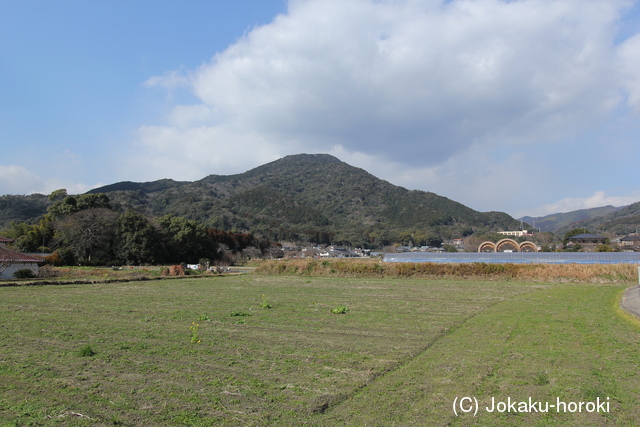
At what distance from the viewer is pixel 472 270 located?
29750 millimetres

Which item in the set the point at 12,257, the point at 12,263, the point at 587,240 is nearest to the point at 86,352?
the point at 12,257

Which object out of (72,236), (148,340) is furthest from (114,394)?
(72,236)

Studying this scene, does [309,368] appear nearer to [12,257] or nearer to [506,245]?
[12,257]

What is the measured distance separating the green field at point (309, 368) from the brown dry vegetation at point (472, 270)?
18.5 meters

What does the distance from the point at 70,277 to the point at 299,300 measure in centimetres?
2278

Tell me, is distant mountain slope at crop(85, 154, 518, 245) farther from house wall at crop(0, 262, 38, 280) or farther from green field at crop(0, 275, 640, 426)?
green field at crop(0, 275, 640, 426)

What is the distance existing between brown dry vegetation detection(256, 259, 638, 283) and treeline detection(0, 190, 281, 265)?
18560 millimetres

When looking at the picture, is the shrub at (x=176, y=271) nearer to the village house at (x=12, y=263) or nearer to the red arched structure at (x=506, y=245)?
the village house at (x=12, y=263)

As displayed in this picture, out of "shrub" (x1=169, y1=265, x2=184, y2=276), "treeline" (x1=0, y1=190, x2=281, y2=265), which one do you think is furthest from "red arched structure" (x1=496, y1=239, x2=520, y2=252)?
"shrub" (x1=169, y1=265, x2=184, y2=276)

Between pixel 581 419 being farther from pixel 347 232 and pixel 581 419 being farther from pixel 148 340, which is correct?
pixel 347 232

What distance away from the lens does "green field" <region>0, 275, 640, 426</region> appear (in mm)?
4336

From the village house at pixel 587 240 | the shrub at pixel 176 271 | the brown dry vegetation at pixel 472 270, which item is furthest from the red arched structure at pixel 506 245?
the shrub at pixel 176 271

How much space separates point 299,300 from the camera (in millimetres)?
15727

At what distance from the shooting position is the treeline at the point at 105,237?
43.9 m
